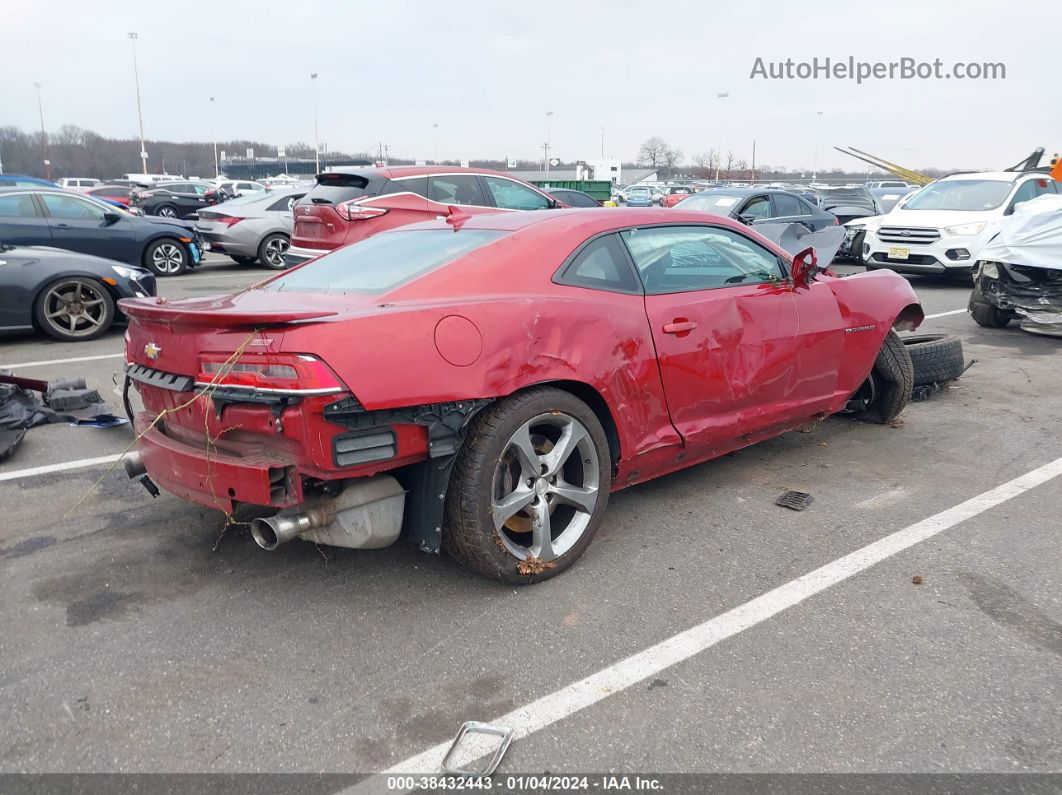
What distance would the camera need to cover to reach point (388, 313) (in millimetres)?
2943

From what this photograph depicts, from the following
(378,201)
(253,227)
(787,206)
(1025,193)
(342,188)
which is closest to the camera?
(378,201)

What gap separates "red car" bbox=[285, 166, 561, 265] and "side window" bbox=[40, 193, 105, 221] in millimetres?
3132

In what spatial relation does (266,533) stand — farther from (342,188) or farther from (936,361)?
(342,188)

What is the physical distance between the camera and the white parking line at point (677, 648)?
2.36 m

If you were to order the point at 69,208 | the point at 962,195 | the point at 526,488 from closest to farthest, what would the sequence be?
1. the point at 526,488
2. the point at 69,208
3. the point at 962,195

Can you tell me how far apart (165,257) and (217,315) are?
35.5 feet

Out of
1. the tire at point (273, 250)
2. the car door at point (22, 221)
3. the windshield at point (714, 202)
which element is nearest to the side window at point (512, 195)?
the windshield at point (714, 202)

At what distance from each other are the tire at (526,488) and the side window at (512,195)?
7517mm

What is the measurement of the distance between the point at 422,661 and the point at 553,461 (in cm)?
94

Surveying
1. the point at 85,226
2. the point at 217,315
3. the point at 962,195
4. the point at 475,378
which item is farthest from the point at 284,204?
the point at 475,378

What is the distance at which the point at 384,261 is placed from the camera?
3781 mm

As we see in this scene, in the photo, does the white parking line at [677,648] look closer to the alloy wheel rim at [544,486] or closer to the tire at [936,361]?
the alloy wheel rim at [544,486]

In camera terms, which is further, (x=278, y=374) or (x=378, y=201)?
(x=378, y=201)

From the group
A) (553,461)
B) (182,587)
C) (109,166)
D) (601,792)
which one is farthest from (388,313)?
(109,166)
